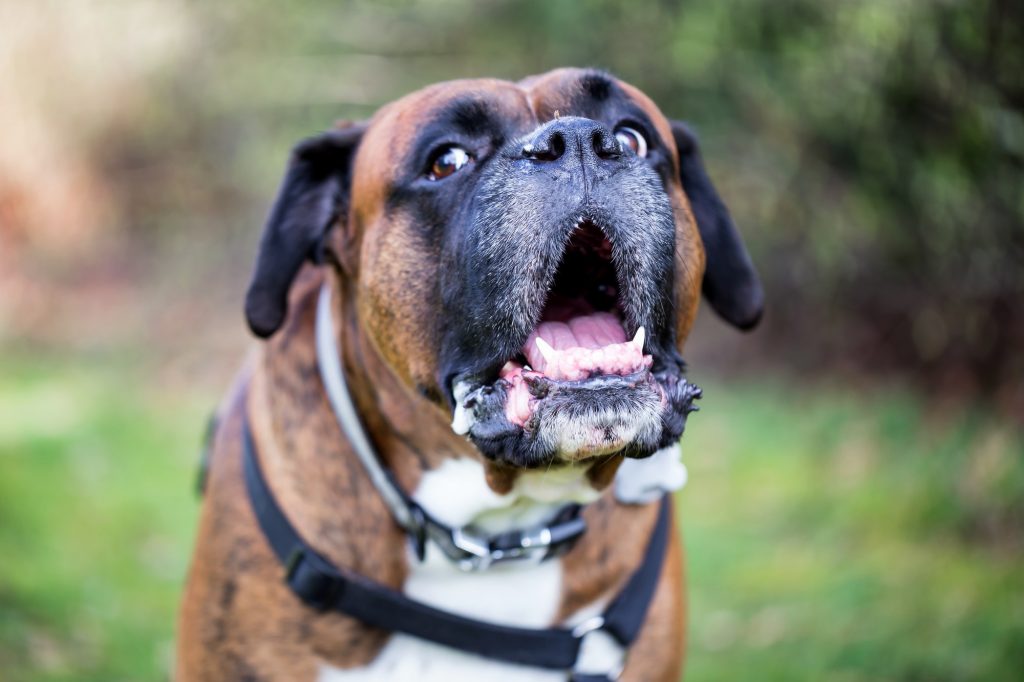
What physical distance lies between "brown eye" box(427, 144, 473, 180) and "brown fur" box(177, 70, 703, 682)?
3.3 inches

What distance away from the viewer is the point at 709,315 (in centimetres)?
920

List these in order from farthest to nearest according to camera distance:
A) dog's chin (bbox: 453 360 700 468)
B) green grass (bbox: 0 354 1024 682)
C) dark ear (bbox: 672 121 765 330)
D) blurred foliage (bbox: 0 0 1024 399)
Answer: blurred foliage (bbox: 0 0 1024 399) < green grass (bbox: 0 354 1024 682) < dark ear (bbox: 672 121 765 330) < dog's chin (bbox: 453 360 700 468)

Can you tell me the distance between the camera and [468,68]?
969 cm

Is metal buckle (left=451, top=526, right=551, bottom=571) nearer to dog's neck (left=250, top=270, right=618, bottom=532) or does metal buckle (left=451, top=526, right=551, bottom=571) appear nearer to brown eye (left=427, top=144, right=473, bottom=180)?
dog's neck (left=250, top=270, right=618, bottom=532)

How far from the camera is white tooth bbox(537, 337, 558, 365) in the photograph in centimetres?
221

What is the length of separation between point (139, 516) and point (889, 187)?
13.8ft

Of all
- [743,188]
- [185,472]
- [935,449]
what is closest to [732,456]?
[935,449]

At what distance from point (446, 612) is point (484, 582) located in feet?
0.40

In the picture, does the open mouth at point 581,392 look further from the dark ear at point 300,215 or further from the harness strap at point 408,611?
the dark ear at point 300,215

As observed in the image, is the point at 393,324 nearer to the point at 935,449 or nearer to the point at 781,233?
the point at 935,449

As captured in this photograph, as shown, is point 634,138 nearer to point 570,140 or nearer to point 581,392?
point 570,140

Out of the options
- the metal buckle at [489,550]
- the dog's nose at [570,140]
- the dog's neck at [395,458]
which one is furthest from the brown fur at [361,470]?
the dog's nose at [570,140]

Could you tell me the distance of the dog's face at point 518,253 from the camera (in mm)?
2191

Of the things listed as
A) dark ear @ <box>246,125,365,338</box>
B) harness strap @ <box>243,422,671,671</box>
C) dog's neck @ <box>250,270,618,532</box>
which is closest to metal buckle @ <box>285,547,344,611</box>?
harness strap @ <box>243,422,671,671</box>
